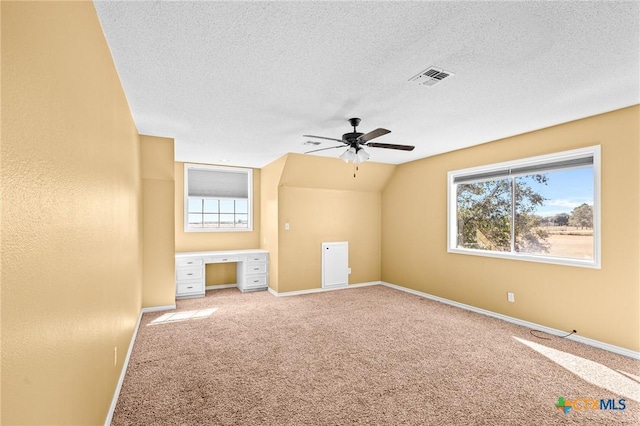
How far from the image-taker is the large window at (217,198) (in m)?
6.20

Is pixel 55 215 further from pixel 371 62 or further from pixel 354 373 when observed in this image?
pixel 354 373

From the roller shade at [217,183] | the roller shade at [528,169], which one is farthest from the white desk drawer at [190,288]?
the roller shade at [528,169]

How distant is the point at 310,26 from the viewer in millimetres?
1894

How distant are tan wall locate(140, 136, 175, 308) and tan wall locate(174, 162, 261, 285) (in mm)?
1221

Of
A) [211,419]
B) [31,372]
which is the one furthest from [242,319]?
[31,372]

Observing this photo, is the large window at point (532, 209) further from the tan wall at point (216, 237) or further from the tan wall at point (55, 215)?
the tan wall at point (55, 215)

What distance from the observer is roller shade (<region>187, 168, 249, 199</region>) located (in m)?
6.24

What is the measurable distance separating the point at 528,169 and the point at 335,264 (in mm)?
3703

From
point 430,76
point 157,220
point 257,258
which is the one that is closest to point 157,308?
point 157,220

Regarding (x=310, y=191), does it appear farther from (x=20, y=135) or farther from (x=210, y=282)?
(x=20, y=135)

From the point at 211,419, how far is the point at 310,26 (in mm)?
2755

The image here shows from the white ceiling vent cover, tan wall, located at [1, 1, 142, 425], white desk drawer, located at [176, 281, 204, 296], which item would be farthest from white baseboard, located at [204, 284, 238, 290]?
the white ceiling vent cover

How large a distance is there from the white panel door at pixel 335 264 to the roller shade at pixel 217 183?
2.21m

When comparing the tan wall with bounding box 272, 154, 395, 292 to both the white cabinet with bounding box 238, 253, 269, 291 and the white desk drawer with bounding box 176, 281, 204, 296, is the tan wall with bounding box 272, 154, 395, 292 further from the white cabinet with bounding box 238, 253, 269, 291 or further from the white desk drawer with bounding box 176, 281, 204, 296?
the white desk drawer with bounding box 176, 281, 204, 296
